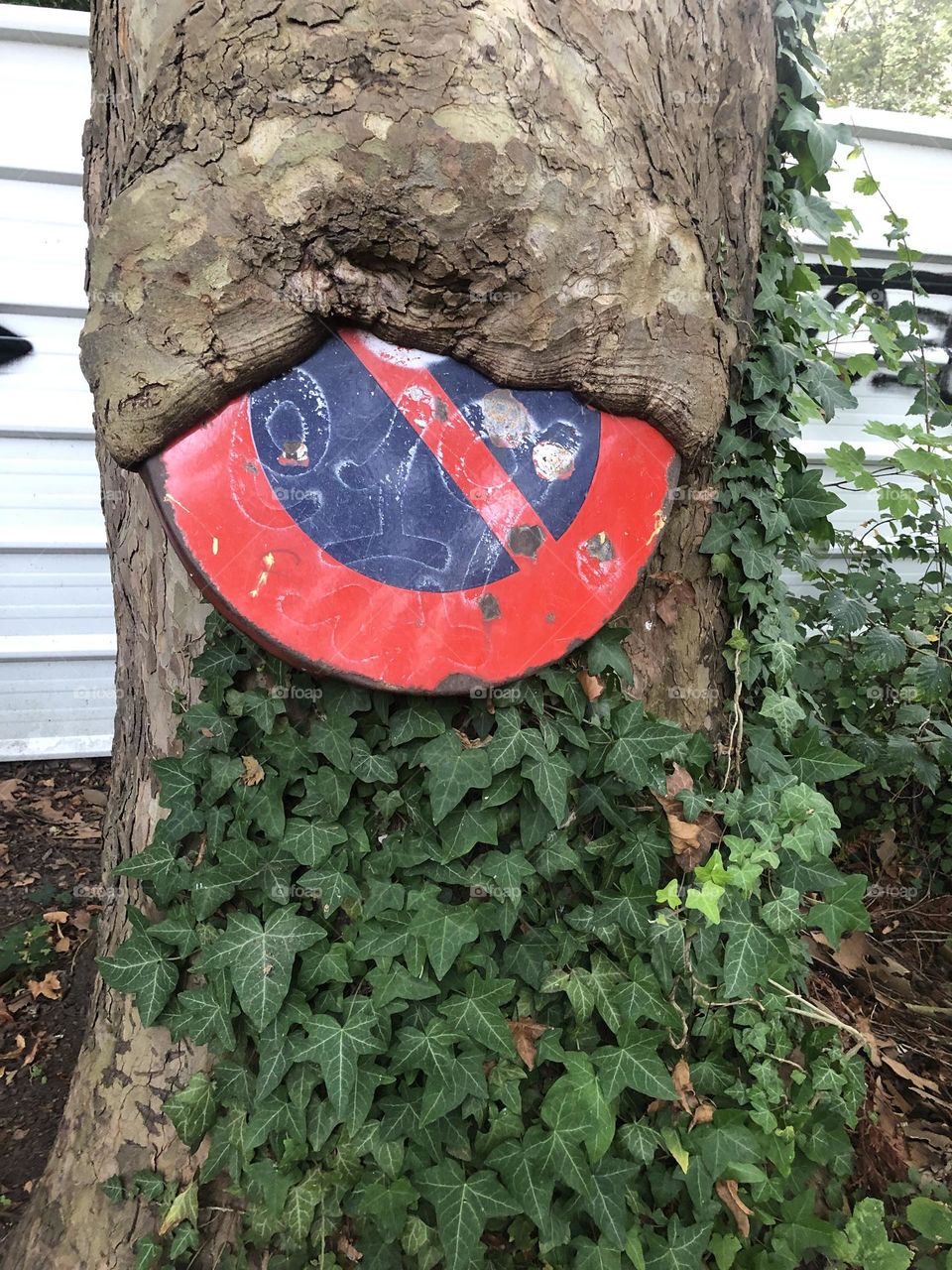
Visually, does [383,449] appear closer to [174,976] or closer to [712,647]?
[712,647]

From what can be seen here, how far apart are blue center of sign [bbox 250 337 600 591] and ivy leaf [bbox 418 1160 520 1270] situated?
1.17 meters

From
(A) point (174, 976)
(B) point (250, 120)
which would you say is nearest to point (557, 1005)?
(A) point (174, 976)

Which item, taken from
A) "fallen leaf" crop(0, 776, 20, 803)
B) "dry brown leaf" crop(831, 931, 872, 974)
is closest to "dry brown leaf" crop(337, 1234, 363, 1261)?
"dry brown leaf" crop(831, 931, 872, 974)

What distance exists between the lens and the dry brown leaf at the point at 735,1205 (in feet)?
5.73

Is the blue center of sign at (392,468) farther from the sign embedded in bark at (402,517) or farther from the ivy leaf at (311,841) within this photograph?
the ivy leaf at (311,841)

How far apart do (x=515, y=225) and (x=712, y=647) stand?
99 centimetres

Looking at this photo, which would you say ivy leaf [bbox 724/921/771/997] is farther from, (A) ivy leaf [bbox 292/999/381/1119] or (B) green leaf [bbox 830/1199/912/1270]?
(A) ivy leaf [bbox 292/999/381/1119]

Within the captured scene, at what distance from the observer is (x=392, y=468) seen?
4.57 ft

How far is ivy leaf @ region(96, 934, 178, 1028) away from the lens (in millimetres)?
1695

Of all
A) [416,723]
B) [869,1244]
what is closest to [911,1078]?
[869,1244]

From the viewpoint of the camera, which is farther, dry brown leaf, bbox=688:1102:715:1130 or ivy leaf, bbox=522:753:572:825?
dry brown leaf, bbox=688:1102:715:1130

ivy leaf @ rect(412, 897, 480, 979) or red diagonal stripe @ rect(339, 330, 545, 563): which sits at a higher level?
red diagonal stripe @ rect(339, 330, 545, 563)

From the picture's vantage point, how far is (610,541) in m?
1.48

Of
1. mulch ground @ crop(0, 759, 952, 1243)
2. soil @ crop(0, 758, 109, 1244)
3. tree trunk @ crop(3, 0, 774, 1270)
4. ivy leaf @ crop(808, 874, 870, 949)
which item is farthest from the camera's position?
soil @ crop(0, 758, 109, 1244)
